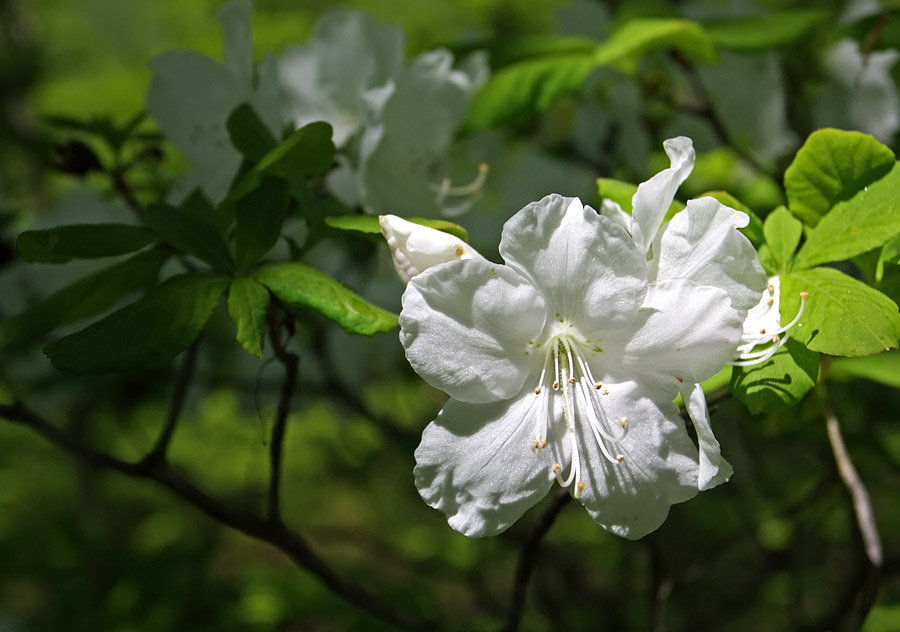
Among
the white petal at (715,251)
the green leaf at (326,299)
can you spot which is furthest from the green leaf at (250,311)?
the white petal at (715,251)

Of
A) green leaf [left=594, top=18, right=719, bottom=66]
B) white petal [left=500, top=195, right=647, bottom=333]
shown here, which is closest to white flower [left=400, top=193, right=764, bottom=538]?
white petal [left=500, top=195, right=647, bottom=333]

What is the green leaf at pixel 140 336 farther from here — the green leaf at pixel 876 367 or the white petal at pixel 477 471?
the green leaf at pixel 876 367

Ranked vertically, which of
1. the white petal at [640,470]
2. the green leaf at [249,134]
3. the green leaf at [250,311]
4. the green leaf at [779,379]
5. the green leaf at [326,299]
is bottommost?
the white petal at [640,470]

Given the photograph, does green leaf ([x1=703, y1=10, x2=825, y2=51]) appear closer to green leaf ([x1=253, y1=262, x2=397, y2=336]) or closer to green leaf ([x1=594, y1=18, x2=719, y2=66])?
green leaf ([x1=594, y1=18, x2=719, y2=66])

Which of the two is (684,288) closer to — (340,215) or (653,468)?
(653,468)

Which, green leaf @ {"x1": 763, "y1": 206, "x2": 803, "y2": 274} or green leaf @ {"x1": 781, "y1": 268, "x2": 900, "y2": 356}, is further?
green leaf @ {"x1": 763, "y1": 206, "x2": 803, "y2": 274}
